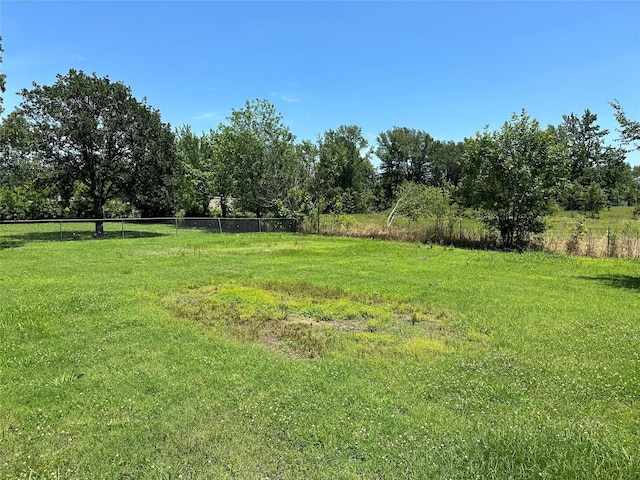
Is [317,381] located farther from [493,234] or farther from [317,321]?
[493,234]

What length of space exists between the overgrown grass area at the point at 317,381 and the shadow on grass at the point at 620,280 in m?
0.48

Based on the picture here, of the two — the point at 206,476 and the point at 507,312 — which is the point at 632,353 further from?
the point at 206,476

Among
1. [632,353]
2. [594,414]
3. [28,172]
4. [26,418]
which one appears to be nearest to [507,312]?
[632,353]

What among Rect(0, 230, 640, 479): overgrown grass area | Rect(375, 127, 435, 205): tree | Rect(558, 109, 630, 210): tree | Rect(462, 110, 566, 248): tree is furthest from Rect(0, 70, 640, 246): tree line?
Rect(375, 127, 435, 205): tree

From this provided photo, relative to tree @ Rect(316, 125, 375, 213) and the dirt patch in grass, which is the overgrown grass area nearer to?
the dirt patch in grass

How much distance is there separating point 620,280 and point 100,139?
24.7 meters

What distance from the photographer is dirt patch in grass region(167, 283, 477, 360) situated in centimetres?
496

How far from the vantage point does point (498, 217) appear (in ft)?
56.9

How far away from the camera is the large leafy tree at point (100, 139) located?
841 inches

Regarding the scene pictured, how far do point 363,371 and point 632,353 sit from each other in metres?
3.39

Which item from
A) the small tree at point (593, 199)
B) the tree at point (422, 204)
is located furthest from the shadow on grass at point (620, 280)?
the small tree at point (593, 199)

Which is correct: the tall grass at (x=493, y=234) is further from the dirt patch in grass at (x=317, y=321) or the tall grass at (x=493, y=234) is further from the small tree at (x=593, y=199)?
the small tree at (x=593, y=199)

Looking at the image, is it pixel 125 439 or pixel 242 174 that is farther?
pixel 242 174

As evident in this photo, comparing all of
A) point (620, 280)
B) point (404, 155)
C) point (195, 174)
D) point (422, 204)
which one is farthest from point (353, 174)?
→ point (620, 280)
